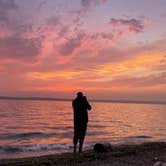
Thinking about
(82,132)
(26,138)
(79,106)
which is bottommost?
(26,138)

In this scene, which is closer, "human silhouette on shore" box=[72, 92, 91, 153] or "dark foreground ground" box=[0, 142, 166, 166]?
"dark foreground ground" box=[0, 142, 166, 166]

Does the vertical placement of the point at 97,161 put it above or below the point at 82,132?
below

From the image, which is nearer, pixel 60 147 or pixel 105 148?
pixel 105 148

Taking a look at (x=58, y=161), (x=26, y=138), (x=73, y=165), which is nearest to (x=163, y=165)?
(x=73, y=165)

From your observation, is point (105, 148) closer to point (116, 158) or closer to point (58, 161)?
point (116, 158)

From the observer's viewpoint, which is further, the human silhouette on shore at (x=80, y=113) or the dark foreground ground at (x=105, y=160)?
the human silhouette on shore at (x=80, y=113)

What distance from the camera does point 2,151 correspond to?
771 inches

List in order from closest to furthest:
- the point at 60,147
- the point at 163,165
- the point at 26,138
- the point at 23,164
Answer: the point at 163,165 → the point at 23,164 → the point at 60,147 → the point at 26,138

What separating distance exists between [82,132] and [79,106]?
3.23 feet

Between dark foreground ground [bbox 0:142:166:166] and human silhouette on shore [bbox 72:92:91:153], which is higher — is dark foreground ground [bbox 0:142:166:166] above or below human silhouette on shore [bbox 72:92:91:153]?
below

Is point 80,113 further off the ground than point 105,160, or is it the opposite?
point 80,113

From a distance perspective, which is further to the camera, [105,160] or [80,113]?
[80,113]

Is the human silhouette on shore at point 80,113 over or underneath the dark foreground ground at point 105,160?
over

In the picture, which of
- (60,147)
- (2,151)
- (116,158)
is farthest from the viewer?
(60,147)
